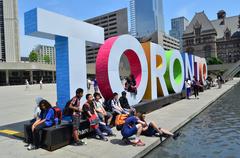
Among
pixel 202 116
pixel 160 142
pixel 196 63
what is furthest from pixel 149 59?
pixel 196 63

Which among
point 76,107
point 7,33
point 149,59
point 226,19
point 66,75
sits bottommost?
point 76,107

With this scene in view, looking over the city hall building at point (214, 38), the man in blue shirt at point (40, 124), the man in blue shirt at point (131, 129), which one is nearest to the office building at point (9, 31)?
the city hall building at point (214, 38)

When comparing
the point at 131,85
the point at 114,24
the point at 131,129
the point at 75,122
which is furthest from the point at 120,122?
the point at 114,24

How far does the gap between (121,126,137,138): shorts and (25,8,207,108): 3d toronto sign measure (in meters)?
2.60

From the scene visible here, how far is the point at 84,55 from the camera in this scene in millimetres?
9703

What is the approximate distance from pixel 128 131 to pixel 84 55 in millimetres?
3704

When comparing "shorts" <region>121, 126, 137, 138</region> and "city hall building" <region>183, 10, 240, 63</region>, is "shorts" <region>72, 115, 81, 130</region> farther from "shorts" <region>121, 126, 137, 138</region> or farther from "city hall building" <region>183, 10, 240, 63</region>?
"city hall building" <region>183, 10, 240, 63</region>

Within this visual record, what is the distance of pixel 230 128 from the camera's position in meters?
9.31

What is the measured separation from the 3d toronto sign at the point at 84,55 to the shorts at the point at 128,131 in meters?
2.60

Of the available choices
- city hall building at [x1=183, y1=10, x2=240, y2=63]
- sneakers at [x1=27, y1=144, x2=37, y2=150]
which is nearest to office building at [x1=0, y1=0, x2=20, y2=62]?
city hall building at [x1=183, y1=10, x2=240, y2=63]

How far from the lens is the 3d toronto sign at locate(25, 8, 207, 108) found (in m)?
8.42

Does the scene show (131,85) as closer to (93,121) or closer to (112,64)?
(112,64)

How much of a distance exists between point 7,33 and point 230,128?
111173 mm

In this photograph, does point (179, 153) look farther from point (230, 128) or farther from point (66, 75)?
point (66, 75)
